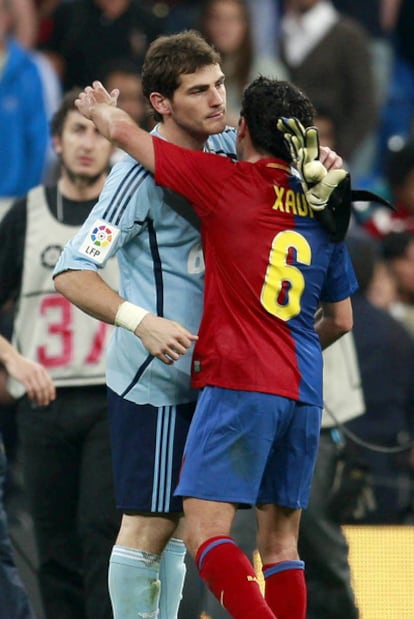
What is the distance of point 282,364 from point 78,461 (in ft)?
5.24

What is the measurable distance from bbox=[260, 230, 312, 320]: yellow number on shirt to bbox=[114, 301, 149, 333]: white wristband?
0.36 m

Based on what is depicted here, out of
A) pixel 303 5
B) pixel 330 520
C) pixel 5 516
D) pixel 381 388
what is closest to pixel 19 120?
pixel 303 5

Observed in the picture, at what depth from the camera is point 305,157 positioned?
4.78 meters

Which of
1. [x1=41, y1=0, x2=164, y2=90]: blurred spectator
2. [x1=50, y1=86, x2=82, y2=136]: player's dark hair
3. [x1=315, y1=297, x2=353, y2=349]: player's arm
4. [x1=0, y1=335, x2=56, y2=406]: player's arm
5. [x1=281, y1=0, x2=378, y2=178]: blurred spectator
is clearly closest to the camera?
[x1=315, y1=297, x2=353, y2=349]: player's arm

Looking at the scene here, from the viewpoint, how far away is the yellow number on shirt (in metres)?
4.81

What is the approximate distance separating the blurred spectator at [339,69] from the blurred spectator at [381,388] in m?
2.42

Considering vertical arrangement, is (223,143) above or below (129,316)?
above

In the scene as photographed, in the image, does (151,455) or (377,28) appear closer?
(151,455)

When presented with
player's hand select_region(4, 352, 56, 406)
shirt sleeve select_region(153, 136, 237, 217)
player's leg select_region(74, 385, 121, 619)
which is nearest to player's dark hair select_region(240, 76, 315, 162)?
shirt sleeve select_region(153, 136, 237, 217)

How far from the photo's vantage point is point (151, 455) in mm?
5043

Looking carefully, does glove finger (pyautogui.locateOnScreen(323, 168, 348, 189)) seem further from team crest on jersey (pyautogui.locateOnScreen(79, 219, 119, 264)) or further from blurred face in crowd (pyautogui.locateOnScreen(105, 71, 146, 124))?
blurred face in crowd (pyautogui.locateOnScreen(105, 71, 146, 124))

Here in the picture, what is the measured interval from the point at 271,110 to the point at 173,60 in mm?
366

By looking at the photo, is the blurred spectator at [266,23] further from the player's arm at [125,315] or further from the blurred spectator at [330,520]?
the player's arm at [125,315]

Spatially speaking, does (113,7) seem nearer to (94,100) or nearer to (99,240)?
(94,100)
